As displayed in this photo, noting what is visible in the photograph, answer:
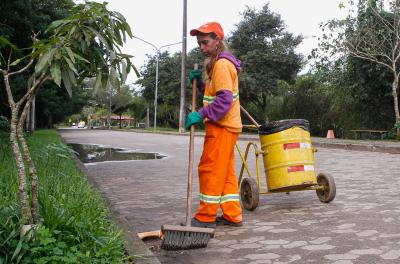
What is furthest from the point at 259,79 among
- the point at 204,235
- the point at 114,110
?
the point at 114,110

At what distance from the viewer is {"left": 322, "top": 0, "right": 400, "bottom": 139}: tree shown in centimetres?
1969

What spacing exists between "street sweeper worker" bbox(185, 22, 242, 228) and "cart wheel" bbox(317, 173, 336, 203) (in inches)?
65.7

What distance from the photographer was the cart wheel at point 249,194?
5230 mm

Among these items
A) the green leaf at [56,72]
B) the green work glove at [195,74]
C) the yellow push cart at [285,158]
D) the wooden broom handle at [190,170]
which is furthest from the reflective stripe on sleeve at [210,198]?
the green leaf at [56,72]

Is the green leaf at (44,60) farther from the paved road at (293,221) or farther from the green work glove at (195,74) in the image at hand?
the green work glove at (195,74)

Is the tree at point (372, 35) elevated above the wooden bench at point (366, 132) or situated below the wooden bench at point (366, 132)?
above

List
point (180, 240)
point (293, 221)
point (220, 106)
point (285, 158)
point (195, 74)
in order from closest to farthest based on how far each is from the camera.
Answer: point (180, 240) < point (220, 106) < point (195, 74) < point (293, 221) < point (285, 158)

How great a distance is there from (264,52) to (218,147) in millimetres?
30021

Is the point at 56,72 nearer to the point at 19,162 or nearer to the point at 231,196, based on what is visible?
the point at 19,162

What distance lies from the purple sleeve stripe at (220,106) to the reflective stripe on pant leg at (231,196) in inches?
11.9

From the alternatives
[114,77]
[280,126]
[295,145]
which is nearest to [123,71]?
[114,77]

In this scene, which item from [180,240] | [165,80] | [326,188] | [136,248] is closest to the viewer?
[136,248]

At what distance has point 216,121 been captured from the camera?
4.18 m

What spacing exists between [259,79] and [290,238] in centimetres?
2891
